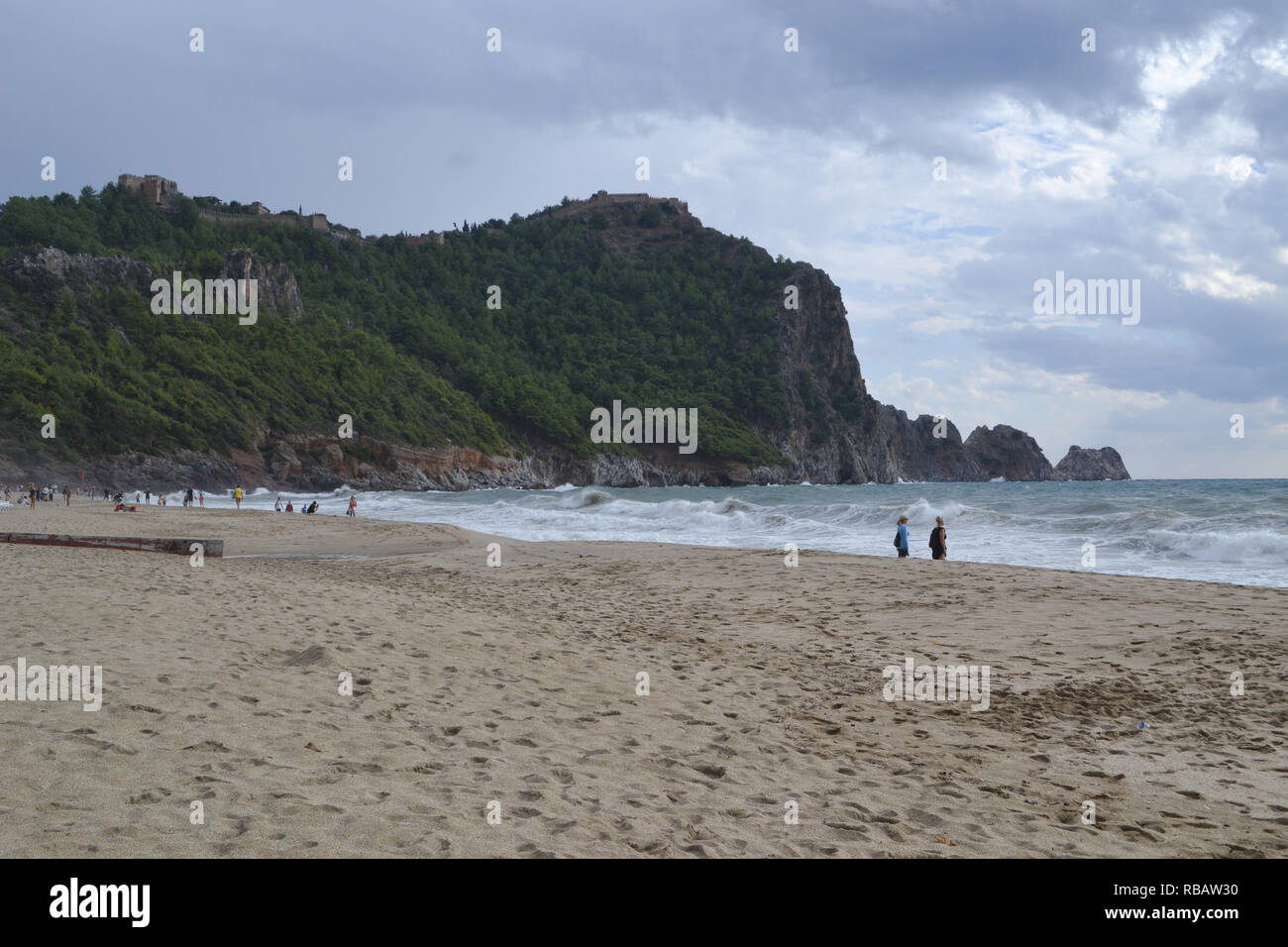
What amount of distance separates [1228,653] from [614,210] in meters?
183

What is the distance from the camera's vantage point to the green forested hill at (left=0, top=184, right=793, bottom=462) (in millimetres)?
79625

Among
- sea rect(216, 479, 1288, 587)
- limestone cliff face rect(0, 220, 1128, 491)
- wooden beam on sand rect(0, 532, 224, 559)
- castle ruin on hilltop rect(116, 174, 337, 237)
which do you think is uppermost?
castle ruin on hilltop rect(116, 174, 337, 237)

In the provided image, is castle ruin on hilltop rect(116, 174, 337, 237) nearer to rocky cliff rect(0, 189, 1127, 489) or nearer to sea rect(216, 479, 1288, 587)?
rocky cliff rect(0, 189, 1127, 489)

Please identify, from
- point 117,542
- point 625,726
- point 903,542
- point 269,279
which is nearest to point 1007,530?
point 903,542

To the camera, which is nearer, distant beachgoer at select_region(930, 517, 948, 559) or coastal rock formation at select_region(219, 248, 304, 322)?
distant beachgoer at select_region(930, 517, 948, 559)

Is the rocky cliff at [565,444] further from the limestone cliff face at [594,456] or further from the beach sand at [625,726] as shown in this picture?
the beach sand at [625,726]

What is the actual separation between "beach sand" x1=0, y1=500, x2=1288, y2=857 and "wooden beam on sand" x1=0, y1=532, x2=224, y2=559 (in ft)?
11.1

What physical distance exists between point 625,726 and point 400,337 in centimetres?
12698

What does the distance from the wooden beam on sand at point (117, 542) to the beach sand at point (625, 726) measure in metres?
3.40

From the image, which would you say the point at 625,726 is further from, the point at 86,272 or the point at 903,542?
the point at 86,272

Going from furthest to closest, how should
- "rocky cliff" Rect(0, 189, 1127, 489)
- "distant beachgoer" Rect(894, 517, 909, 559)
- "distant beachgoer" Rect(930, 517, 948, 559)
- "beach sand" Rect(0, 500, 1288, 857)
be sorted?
"rocky cliff" Rect(0, 189, 1127, 489) → "distant beachgoer" Rect(894, 517, 909, 559) → "distant beachgoer" Rect(930, 517, 948, 559) → "beach sand" Rect(0, 500, 1288, 857)

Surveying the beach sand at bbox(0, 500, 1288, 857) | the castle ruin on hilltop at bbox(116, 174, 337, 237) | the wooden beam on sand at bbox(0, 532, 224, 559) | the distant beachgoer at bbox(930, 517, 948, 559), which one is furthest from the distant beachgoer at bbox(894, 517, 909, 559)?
the castle ruin on hilltop at bbox(116, 174, 337, 237)

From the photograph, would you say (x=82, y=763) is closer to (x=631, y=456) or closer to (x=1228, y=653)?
(x=1228, y=653)

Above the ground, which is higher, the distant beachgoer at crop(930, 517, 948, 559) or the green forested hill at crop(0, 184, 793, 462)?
the green forested hill at crop(0, 184, 793, 462)
